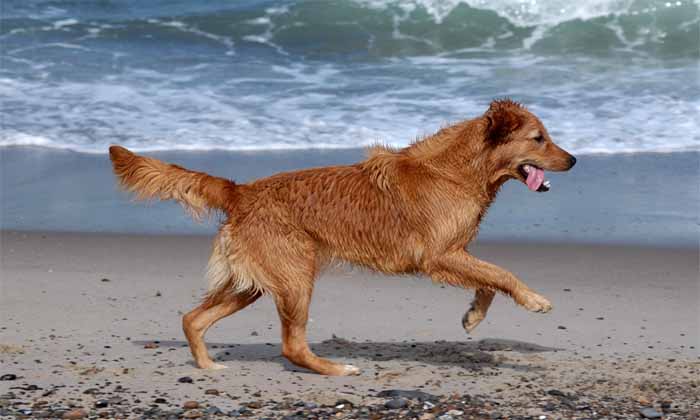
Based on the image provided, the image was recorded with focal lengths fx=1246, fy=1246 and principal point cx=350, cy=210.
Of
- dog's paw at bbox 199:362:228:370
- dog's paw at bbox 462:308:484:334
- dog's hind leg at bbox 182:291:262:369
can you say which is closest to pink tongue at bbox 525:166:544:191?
dog's paw at bbox 462:308:484:334

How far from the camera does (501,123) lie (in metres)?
6.64

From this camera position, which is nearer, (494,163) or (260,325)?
(494,163)

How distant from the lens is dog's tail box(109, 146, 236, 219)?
6613 mm

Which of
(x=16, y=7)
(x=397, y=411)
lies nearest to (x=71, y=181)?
(x=397, y=411)

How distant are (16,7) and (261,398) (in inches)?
587

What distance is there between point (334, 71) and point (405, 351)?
32.2 feet

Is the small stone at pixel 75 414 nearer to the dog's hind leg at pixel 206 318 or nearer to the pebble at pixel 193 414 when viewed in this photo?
the pebble at pixel 193 414

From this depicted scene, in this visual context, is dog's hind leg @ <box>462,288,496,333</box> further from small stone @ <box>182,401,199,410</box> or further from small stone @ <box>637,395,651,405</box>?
small stone @ <box>182,401,199,410</box>

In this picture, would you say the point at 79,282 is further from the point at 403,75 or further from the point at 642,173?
the point at 403,75

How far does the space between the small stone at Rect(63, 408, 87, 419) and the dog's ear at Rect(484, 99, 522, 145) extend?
2.55m

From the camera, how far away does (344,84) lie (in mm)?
15594

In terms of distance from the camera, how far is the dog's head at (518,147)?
6.66 metres

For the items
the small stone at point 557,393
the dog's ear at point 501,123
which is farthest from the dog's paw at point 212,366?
the dog's ear at point 501,123

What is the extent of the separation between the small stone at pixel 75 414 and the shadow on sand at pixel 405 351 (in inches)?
49.3
